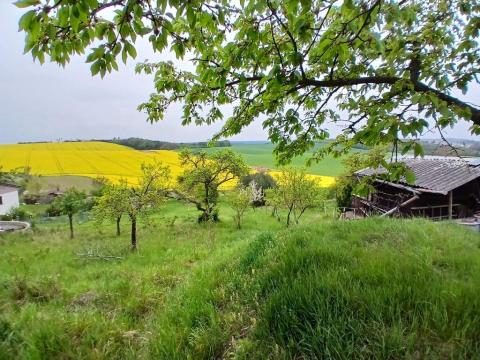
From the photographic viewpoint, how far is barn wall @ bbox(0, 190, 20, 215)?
40381mm

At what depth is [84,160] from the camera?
5566 cm

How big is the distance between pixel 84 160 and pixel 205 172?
131 feet

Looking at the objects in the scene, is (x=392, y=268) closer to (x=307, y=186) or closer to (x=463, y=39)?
(x=463, y=39)

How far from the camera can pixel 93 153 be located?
2463 inches

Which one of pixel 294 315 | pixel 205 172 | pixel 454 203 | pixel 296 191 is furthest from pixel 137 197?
pixel 454 203

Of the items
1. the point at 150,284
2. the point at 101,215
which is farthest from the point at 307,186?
the point at 150,284

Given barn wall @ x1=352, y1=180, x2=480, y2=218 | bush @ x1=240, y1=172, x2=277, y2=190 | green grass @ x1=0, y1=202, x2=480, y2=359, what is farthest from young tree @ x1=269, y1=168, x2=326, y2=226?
bush @ x1=240, y1=172, x2=277, y2=190

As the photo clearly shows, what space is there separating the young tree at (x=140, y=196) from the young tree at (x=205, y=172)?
875cm

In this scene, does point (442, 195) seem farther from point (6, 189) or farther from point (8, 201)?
point (6, 189)

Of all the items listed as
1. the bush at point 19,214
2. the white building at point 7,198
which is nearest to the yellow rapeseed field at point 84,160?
the white building at point 7,198

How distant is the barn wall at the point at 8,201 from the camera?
40381 millimetres

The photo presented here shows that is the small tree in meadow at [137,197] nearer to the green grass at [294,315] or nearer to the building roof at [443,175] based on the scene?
the green grass at [294,315]

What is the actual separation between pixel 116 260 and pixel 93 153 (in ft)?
189

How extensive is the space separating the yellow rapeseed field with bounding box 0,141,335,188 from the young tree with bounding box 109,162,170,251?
24.5m
